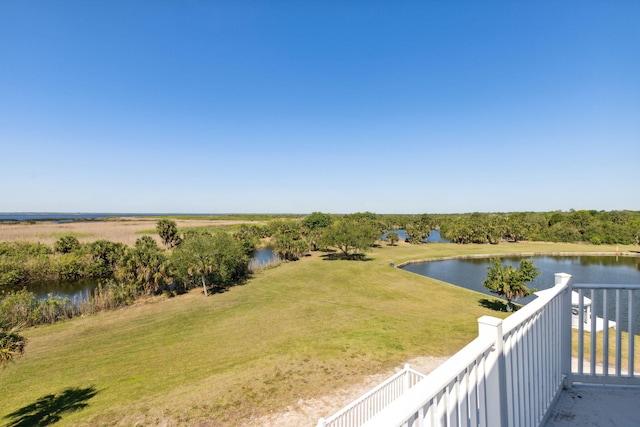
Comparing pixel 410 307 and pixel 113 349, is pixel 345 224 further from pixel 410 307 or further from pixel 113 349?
pixel 113 349

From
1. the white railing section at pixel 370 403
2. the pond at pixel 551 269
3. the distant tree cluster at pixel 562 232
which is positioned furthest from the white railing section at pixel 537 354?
the distant tree cluster at pixel 562 232

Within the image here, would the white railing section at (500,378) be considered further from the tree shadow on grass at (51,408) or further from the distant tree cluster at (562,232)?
the distant tree cluster at (562,232)

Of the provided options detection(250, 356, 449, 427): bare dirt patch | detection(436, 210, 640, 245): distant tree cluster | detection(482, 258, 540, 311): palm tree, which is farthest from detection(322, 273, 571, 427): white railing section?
detection(436, 210, 640, 245): distant tree cluster

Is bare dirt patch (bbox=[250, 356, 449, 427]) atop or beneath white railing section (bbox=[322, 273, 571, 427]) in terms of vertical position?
Answer: beneath

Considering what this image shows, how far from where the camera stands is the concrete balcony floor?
2967 mm

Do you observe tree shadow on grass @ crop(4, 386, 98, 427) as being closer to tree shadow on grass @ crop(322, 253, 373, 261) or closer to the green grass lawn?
the green grass lawn

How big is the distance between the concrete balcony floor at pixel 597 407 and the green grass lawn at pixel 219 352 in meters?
5.26

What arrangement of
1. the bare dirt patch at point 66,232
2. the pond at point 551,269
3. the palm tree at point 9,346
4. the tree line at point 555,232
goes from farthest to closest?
the tree line at point 555,232 < the bare dirt patch at point 66,232 < the pond at point 551,269 < the palm tree at point 9,346

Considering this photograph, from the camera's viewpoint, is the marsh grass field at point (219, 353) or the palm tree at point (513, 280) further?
the palm tree at point (513, 280)

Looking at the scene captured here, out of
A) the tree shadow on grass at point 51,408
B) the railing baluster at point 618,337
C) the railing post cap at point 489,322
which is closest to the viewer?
the railing post cap at point 489,322

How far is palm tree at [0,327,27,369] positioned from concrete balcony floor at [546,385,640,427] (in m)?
9.06

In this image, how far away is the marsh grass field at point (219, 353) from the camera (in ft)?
22.4

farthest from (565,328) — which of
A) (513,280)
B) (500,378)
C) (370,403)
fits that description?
(513,280)

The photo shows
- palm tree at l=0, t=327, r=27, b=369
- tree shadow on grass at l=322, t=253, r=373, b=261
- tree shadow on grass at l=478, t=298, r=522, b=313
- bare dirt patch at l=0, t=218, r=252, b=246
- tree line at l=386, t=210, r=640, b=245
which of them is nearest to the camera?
palm tree at l=0, t=327, r=27, b=369
